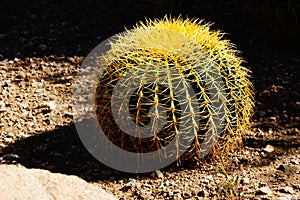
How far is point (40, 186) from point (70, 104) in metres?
1.96

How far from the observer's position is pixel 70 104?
4.53 metres

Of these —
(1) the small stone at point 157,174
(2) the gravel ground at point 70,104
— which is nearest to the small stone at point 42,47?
(2) the gravel ground at point 70,104

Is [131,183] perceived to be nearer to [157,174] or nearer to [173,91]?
[157,174]

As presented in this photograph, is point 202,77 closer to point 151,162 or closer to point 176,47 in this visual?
point 176,47

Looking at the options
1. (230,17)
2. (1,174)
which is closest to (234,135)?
(1,174)

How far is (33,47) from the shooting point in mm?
5586

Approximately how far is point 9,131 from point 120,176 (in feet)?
3.39

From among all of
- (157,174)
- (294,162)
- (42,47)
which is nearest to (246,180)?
(294,162)

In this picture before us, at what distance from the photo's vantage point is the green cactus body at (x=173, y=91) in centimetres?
331

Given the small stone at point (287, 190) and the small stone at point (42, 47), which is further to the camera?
the small stone at point (42, 47)

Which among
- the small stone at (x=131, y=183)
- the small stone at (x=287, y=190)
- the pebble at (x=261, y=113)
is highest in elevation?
the pebble at (x=261, y=113)

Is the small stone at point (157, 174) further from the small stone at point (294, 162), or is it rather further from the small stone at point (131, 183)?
the small stone at point (294, 162)

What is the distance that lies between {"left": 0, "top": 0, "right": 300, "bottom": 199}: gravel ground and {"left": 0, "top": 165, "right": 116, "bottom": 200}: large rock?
751 mm

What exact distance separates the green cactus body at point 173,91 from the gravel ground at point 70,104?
0.71ft
